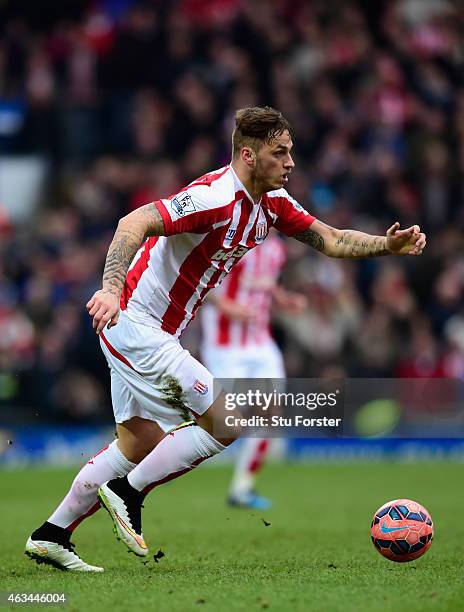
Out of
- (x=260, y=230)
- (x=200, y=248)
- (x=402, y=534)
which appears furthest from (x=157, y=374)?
(x=402, y=534)

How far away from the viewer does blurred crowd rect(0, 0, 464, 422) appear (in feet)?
49.5

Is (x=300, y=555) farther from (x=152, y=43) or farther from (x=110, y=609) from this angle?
(x=152, y=43)

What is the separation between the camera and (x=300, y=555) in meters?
7.18

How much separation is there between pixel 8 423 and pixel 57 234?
307 cm

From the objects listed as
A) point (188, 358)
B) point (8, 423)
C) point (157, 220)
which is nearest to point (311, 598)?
point (188, 358)

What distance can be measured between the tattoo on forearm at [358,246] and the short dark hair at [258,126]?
761 millimetres

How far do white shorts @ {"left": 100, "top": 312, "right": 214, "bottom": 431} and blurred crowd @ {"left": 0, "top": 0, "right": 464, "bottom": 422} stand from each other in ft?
27.4

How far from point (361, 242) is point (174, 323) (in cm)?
112

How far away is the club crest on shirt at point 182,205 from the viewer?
Result: 6.04 m

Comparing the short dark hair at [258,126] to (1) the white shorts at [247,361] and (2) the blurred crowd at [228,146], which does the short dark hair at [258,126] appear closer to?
(1) the white shorts at [247,361]

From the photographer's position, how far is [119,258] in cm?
582

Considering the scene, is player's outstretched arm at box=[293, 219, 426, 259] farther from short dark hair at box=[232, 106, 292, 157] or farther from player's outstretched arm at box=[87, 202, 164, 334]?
player's outstretched arm at box=[87, 202, 164, 334]

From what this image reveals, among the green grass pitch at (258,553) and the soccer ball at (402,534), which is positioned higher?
the soccer ball at (402,534)

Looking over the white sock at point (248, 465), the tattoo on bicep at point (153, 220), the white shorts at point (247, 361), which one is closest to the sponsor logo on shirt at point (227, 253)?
the tattoo on bicep at point (153, 220)
